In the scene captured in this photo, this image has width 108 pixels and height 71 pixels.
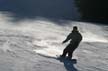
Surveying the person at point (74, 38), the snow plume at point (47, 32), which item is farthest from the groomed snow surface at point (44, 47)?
the person at point (74, 38)

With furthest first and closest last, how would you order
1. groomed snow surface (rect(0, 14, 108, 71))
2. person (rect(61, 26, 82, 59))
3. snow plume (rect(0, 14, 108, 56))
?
snow plume (rect(0, 14, 108, 56)), person (rect(61, 26, 82, 59)), groomed snow surface (rect(0, 14, 108, 71))

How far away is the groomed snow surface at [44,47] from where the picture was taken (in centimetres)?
1484

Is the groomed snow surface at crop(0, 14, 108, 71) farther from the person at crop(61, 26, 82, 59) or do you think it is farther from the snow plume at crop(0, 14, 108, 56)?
the person at crop(61, 26, 82, 59)

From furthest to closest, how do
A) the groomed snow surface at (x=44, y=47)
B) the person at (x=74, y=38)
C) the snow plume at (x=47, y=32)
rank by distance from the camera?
the snow plume at (x=47, y=32), the person at (x=74, y=38), the groomed snow surface at (x=44, y=47)

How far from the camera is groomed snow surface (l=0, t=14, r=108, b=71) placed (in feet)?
48.7

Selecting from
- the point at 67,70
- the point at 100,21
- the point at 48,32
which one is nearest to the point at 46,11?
the point at 100,21

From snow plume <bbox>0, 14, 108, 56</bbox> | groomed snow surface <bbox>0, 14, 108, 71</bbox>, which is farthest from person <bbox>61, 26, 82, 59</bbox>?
snow plume <bbox>0, 14, 108, 56</bbox>

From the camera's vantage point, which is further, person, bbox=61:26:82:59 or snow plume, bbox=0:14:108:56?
snow plume, bbox=0:14:108:56

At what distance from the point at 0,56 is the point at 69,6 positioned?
855 inches

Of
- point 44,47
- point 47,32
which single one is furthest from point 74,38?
point 47,32

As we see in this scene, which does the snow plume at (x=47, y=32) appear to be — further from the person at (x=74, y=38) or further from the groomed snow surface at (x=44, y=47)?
the person at (x=74, y=38)

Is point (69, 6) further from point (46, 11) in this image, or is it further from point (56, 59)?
point (56, 59)

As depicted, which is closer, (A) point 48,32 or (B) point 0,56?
(B) point 0,56

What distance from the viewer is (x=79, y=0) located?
32062 mm
